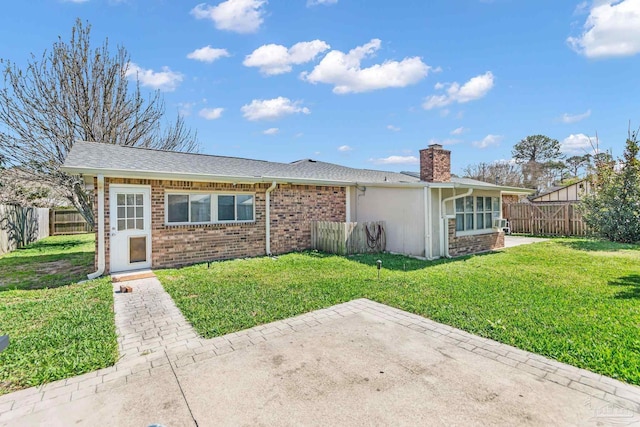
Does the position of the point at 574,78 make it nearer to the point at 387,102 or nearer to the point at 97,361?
the point at 387,102

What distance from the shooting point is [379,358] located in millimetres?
3625

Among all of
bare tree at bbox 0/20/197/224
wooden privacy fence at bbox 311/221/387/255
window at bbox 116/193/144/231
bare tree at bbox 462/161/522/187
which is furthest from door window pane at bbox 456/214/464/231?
bare tree at bbox 462/161/522/187

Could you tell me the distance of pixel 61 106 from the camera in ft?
Answer: 45.2

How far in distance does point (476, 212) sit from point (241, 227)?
27.1 feet

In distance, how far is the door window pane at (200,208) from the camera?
362 inches

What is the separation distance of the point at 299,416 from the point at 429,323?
2.66 metres

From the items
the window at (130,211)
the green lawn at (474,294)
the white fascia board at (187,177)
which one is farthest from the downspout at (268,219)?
the window at (130,211)

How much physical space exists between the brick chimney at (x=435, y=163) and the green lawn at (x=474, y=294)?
2885 millimetres

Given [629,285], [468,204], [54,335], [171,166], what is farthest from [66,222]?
[629,285]

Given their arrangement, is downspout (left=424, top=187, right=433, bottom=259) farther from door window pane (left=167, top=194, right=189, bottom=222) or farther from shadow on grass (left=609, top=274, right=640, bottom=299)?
door window pane (left=167, top=194, right=189, bottom=222)

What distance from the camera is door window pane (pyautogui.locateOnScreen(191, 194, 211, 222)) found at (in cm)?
919

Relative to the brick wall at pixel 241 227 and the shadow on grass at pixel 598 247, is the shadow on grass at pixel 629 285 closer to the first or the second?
the shadow on grass at pixel 598 247

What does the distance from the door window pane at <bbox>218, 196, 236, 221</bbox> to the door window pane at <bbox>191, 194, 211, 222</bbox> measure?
33 centimetres

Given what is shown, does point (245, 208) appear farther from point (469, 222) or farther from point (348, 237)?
point (469, 222)
